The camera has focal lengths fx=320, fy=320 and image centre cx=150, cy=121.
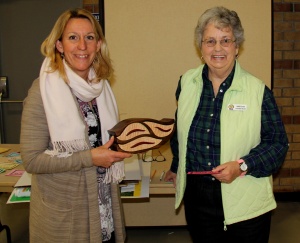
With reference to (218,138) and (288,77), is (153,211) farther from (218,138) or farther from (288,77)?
(288,77)

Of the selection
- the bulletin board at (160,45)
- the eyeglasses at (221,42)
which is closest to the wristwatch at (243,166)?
the eyeglasses at (221,42)

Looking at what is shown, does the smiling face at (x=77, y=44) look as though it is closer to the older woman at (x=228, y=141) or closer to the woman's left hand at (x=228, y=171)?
the older woman at (x=228, y=141)

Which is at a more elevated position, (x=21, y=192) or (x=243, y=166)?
(x=243, y=166)

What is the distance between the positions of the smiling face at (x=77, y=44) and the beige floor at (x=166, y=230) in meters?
1.87

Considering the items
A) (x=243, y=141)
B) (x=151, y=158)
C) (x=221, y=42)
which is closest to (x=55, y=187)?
(x=243, y=141)

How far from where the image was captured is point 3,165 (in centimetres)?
227

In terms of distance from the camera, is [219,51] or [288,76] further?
[288,76]

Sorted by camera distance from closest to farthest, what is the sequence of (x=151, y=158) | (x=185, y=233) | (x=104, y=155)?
(x=104, y=155) → (x=151, y=158) → (x=185, y=233)

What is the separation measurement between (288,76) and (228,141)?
2153mm

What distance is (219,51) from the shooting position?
1.42 meters

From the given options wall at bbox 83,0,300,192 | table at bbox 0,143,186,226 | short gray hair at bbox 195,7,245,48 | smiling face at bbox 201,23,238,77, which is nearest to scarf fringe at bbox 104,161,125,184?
smiling face at bbox 201,23,238,77

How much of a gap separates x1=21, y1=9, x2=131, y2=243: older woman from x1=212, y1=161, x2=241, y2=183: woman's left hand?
40 centimetres

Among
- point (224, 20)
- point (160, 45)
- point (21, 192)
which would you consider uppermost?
point (160, 45)

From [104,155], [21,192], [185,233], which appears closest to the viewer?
[104,155]
